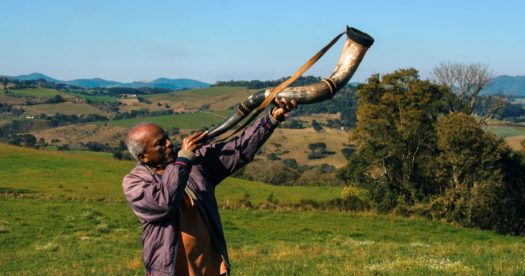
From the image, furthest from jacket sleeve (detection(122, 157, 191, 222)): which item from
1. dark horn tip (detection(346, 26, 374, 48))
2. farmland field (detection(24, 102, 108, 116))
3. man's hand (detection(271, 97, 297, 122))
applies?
farmland field (detection(24, 102, 108, 116))

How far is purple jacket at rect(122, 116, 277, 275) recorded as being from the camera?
4.71 metres

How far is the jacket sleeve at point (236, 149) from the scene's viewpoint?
5312 millimetres

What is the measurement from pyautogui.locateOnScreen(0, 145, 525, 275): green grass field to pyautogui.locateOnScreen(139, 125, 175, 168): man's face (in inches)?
223

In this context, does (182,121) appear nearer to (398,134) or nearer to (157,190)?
(398,134)

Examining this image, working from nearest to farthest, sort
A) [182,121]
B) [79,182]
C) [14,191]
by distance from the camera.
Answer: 1. [14,191]
2. [79,182]
3. [182,121]

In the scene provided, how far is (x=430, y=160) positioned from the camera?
3666 centimetres

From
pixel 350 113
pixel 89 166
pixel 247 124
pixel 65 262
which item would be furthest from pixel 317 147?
pixel 247 124

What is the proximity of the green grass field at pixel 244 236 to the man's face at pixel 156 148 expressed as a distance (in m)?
5.67

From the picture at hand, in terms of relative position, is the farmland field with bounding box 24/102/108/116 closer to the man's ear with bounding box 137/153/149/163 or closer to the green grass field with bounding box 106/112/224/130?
the green grass field with bounding box 106/112/224/130

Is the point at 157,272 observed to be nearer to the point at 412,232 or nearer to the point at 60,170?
the point at 412,232

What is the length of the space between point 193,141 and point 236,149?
0.53 meters

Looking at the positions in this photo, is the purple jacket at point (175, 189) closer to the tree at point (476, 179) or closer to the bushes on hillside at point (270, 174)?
the tree at point (476, 179)

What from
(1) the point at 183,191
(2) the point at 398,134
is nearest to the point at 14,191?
(2) the point at 398,134

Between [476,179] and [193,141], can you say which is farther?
[476,179]
